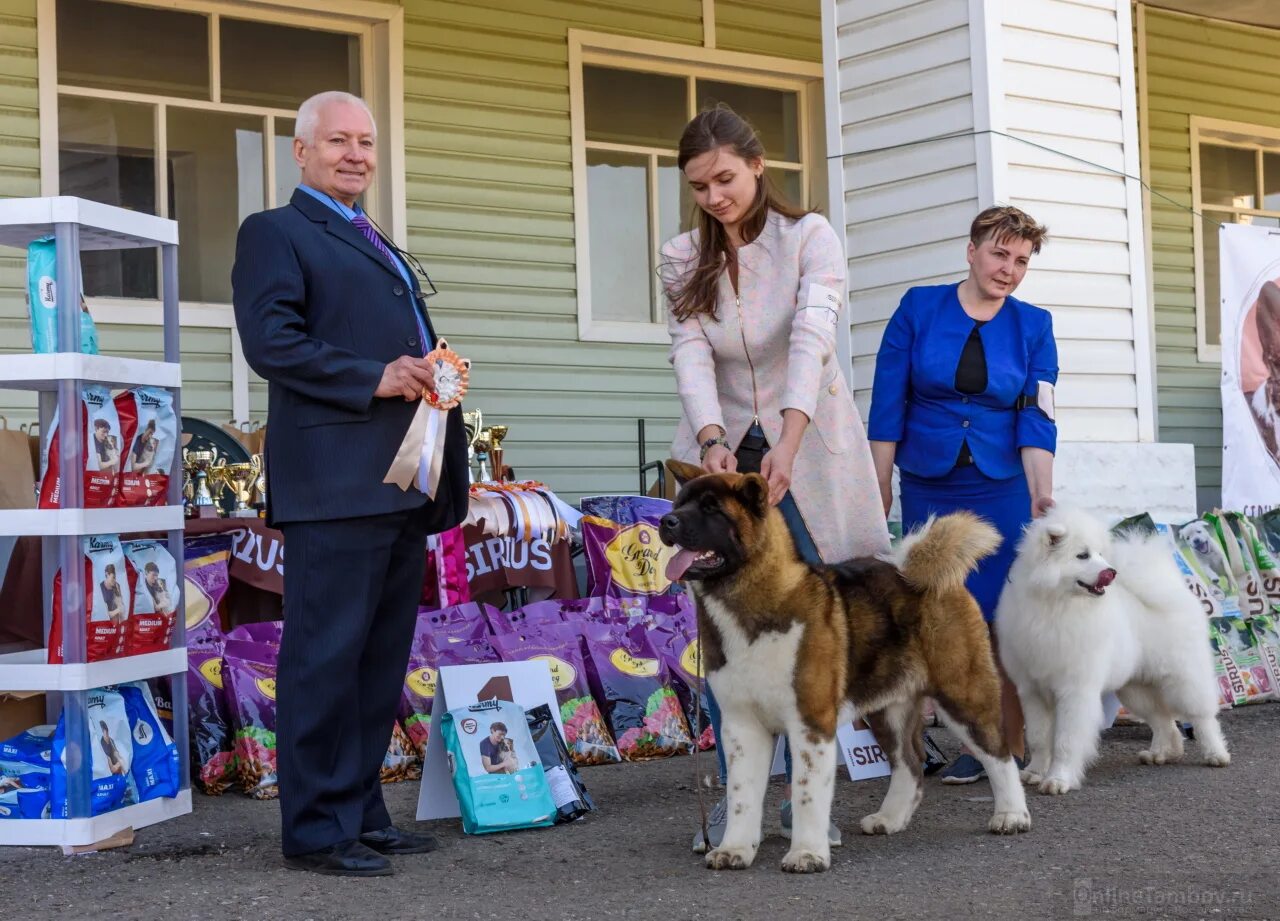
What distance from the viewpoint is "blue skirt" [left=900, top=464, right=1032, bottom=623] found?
15.8ft

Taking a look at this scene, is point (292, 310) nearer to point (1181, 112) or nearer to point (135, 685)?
point (135, 685)

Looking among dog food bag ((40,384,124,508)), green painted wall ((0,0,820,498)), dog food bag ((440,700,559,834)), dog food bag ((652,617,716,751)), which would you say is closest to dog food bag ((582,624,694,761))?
dog food bag ((652,617,716,751))

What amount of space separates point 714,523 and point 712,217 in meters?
0.94

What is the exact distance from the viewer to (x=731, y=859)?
363 centimetres

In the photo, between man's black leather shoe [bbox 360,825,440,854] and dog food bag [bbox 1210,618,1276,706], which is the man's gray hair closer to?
man's black leather shoe [bbox 360,825,440,854]

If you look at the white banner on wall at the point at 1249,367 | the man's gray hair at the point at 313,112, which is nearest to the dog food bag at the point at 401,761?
the man's gray hair at the point at 313,112

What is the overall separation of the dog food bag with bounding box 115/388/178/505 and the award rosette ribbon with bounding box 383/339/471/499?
41.8 inches

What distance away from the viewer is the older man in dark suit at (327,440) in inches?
142

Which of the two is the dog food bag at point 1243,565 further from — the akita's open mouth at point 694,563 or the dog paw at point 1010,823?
the akita's open mouth at point 694,563

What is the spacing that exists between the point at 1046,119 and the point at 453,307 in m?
3.58

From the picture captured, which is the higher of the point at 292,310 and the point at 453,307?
the point at 453,307

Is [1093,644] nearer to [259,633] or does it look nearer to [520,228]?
[259,633]

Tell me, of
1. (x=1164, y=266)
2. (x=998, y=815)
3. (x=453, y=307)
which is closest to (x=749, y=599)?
(x=998, y=815)

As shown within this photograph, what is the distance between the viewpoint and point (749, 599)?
3.57 meters
